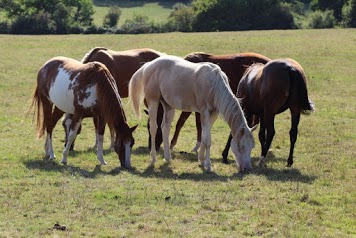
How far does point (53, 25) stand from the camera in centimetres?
5250

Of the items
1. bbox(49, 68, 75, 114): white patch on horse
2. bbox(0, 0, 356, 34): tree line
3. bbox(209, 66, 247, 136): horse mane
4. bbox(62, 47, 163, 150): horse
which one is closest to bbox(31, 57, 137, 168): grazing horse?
bbox(49, 68, 75, 114): white patch on horse

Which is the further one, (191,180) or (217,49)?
(217,49)

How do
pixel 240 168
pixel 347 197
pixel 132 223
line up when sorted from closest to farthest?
pixel 132 223 < pixel 347 197 < pixel 240 168

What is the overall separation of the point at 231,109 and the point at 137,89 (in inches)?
95.2

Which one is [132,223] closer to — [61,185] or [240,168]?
[61,185]

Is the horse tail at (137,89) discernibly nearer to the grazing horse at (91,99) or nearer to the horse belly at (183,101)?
the horse belly at (183,101)

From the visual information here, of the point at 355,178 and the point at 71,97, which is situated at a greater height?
the point at 71,97

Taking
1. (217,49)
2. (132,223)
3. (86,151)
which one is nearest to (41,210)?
(132,223)

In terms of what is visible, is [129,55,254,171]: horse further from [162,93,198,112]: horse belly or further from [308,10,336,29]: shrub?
[308,10,336,29]: shrub

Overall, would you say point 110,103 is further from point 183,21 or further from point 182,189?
point 183,21

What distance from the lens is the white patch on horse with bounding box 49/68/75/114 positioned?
11.7m

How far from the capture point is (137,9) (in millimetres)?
80062

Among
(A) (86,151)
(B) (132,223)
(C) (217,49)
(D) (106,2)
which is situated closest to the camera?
(B) (132,223)

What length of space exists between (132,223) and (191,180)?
255 cm
